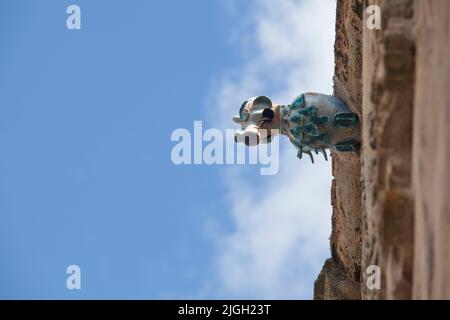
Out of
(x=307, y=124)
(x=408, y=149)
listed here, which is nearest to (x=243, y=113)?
(x=307, y=124)

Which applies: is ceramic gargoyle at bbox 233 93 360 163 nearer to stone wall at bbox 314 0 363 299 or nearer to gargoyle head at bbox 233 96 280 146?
gargoyle head at bbox 233 96 280 146

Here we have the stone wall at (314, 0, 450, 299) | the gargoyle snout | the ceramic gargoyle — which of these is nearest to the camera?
the stone wall at (314, 0, 450, 299)

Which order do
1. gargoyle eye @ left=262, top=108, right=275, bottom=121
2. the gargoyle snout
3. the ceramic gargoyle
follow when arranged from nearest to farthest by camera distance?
the gargoyle snout < the ceramic gargoyle < gargoyle eye @ left=262, top=108, right=275, bottom=121

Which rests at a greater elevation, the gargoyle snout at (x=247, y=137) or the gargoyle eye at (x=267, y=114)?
the gargoyle eye at (x=267, y=114)

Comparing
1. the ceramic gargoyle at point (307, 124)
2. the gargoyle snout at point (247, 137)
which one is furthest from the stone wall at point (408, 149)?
the ceramic gargoyle at point (307, 124)

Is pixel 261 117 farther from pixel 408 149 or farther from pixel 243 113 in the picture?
pixel 408 149

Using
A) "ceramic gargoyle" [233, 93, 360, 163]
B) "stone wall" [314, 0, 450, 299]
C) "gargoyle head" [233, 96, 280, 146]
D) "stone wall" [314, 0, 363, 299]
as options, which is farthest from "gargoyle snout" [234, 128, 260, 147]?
"stone wall" [314, 0, 450, 299]

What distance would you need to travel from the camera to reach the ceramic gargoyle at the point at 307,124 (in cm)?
1050

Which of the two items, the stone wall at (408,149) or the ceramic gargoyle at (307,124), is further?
the ceramic gargoyle at (307,124)

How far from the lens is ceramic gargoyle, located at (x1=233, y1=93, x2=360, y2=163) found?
10500 millimetres

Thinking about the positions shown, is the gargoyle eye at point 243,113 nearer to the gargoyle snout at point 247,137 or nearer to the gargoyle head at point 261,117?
the gargoyle head at point 261,117

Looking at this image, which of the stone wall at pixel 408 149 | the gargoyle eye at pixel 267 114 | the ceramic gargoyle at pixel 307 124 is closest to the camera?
the stone wall at pixel 408 149
